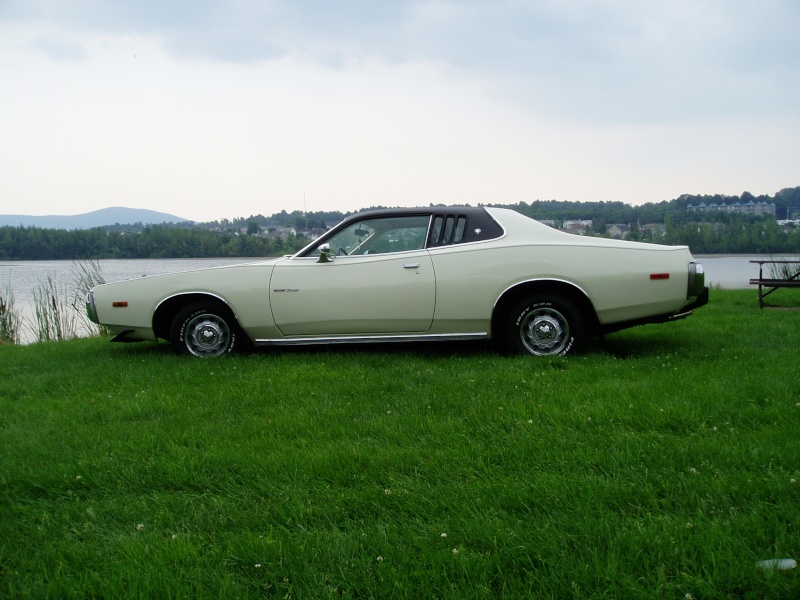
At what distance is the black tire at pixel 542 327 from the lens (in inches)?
243

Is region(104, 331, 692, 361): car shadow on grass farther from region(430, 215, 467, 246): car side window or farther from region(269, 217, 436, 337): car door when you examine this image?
region(430, 215, 467, 246): car side window

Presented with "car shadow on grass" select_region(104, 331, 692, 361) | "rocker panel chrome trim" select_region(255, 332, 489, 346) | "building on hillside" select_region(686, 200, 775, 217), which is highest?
"building on hillside" select_region(686, 200, 775, 217)

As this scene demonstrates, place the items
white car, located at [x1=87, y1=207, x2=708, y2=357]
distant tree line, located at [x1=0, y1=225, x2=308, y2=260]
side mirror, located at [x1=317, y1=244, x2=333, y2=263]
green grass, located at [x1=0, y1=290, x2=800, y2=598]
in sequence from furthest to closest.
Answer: distant tree line, located at [x1=0, y1=225, x2=308, y2=260] → side mirror, located at [x1=317, y1=244, x2=333, y2=263] → white car, located at [x1=87, y1=207, x2=708, y2=357] → green grass, located at [x1=0, y1=290, x2=800, y2=598]

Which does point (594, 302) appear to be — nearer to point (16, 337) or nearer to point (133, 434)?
point (133, 434)

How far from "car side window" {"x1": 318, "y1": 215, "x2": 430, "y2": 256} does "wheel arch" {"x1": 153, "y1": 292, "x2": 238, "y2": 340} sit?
3.87 ft

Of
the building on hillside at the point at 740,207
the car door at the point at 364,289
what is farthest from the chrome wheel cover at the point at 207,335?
the building on hillside at the point at 740,207


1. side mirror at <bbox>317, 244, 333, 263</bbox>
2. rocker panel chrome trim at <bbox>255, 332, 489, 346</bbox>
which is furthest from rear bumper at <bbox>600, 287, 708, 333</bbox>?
side mirror at <bbox>317, 244, 333, 263</bbox>

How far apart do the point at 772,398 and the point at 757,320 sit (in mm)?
4570

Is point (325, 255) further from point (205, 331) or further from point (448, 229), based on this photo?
point (205, 331)

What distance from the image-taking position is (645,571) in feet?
8.00

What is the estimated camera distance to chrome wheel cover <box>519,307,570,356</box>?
6.19 meters

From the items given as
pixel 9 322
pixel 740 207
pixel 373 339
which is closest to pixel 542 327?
pixel 373 339

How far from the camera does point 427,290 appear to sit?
624 cm

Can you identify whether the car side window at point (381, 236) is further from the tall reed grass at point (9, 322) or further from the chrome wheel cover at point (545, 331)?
the tall reed grass at point (9, 322)
